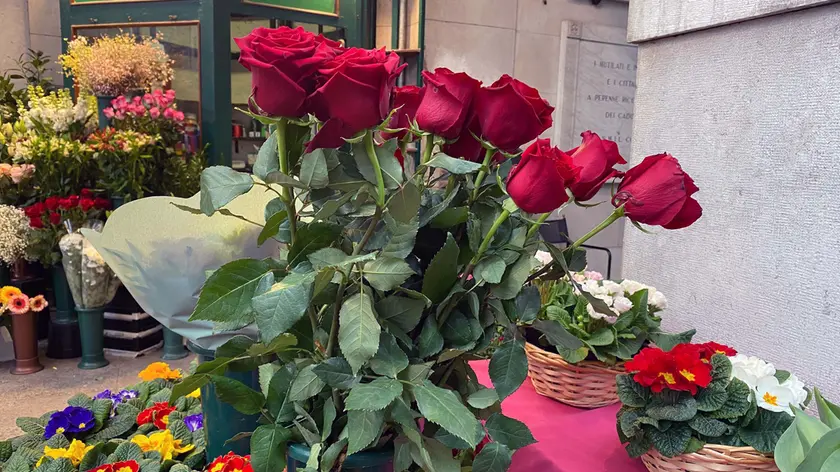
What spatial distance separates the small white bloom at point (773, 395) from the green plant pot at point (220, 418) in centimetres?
70

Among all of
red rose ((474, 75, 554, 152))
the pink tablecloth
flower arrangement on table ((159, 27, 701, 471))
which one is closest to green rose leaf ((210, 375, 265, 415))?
flower arrangement on table ((159, 27, 701, 471))

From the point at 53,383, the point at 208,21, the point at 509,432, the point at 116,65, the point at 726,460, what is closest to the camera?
the point at 509,432

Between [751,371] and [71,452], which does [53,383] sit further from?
[751,371]

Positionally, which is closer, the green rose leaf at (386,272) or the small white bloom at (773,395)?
the green rose leaf at (386,272)

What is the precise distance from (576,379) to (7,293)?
3.46 m

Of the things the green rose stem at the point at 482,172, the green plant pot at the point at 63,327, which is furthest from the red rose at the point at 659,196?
the green plant pot at the point at 63,327

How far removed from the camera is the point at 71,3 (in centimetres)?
445

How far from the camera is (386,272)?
0.51m

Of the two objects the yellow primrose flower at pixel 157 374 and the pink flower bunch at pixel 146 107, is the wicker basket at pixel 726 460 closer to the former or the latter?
the yellow primrose flower at pixel 157 374

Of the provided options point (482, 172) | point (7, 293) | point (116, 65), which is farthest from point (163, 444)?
point (116, 65)

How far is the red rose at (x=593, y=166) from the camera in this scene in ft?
1.74

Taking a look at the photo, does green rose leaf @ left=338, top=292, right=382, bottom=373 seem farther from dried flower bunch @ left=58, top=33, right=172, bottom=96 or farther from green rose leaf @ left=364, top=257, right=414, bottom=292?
dried flower bunch @ left=58, top=33, right=172, bottom=96

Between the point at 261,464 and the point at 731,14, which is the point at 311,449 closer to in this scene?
the point at 261,464

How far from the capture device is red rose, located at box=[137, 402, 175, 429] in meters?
1.14
